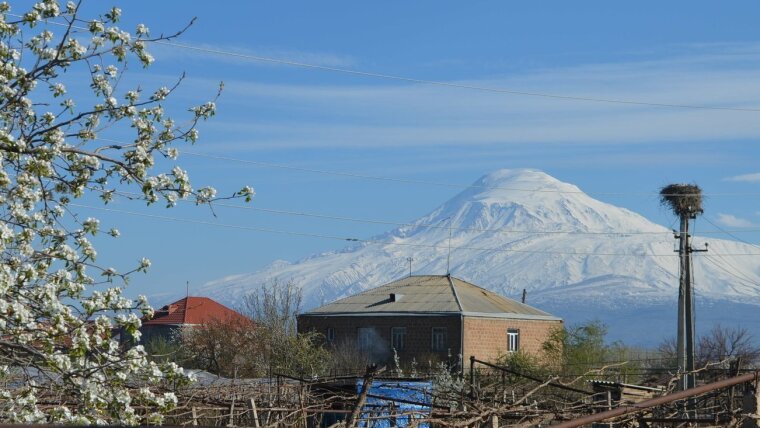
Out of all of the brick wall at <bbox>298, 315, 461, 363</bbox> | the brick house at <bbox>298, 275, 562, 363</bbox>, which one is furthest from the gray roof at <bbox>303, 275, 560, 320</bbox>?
the brick wall at <bbox>298, 315, 461, 363</bbox>

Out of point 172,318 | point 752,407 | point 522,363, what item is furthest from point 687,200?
point 172,318

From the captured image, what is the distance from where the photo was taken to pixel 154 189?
29.9ft

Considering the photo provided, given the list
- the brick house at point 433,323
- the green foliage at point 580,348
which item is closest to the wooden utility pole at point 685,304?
the green foliage at point 580,348

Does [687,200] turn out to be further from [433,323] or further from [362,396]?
[362,396]

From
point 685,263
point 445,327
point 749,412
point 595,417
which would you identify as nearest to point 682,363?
point 685,263

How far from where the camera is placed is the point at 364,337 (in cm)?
6303

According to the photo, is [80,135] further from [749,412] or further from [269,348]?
[269,348]

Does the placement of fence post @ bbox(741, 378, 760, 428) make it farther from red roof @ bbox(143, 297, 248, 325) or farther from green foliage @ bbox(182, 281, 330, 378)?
red roof @ bbox(143, 297, 248, 325)

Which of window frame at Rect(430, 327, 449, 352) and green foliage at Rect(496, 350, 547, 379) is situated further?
window frame at Rect(430, 327, 449, 352)

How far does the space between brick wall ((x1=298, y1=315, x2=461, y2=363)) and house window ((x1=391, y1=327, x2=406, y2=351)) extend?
0.64 ft

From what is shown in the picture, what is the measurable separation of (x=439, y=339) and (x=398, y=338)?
2.71 meters

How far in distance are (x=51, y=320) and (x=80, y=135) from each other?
1.96 meters

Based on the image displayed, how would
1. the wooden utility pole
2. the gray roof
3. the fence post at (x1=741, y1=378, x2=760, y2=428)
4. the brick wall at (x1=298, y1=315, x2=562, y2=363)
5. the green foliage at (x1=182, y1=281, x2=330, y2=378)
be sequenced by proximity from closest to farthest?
the fence post at (x1=741, y1=378, x2=760, y2=428), the wooden utility pole, the green foliage at (x1=182, y1=281, x2=330, y2=378), the brick wall at (x1=298, y1=315, x2=562, y2=363), the gray roof

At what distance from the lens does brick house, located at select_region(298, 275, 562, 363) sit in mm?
59594
